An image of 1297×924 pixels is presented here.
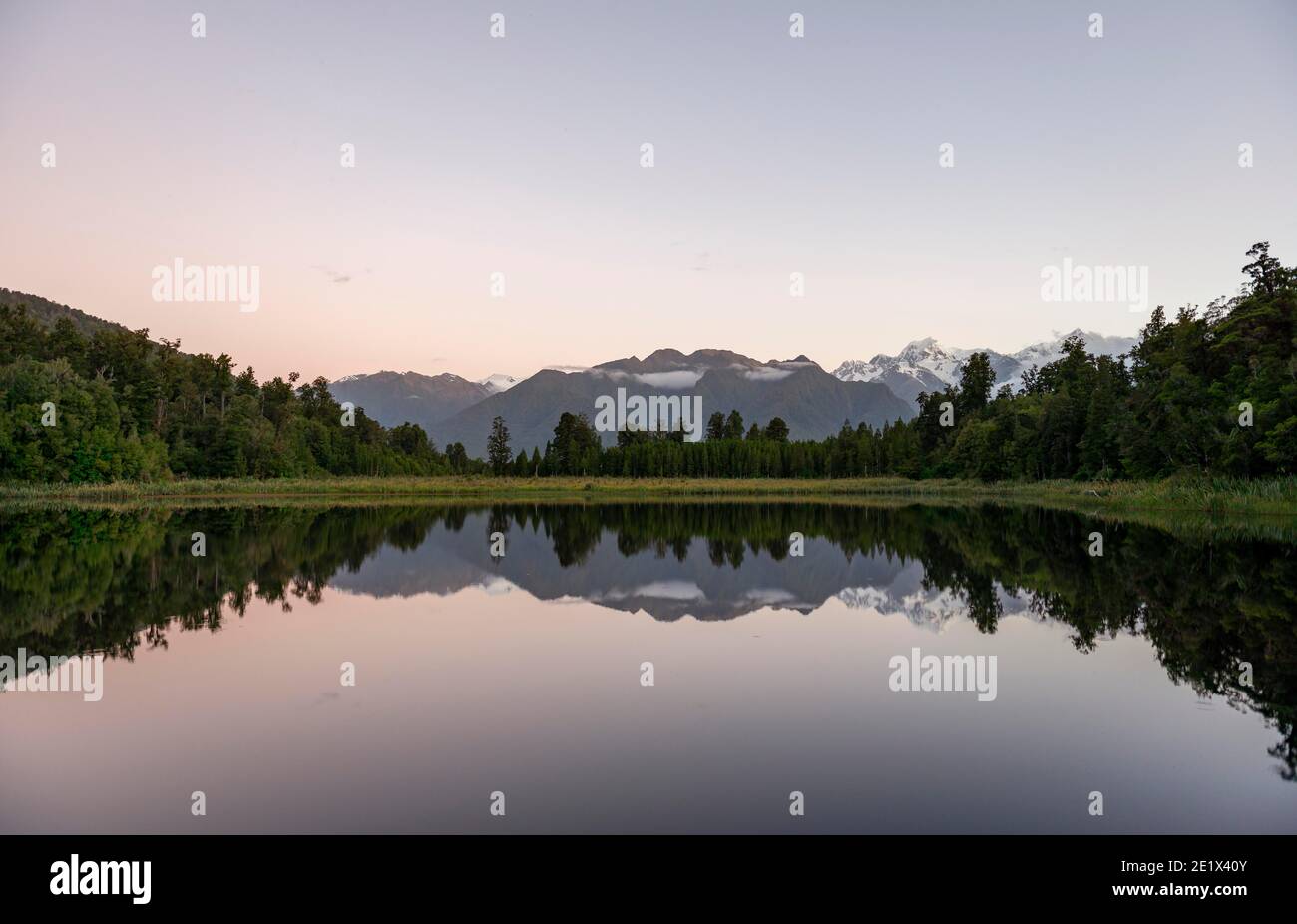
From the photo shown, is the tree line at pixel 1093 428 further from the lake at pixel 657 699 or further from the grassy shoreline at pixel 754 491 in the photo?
the lake at pixel 657 699

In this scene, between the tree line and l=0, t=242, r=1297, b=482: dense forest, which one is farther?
l=0, t=242, r=1297, b=482: dense forest

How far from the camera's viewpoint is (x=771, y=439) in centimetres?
14975

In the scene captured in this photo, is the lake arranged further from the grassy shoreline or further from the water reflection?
the grassy shoreline

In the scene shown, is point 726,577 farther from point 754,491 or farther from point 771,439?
point 771,439

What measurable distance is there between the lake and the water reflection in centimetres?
13

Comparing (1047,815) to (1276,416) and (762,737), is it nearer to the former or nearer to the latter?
(762,737)

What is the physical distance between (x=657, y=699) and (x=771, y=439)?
466 ft

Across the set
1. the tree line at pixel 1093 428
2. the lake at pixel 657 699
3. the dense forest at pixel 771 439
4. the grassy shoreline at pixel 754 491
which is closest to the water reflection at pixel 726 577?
the lake at pixel 657 699

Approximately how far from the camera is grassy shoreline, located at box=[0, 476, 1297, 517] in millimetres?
40000

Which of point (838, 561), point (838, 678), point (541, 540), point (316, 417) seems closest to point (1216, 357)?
point (838, 561)
